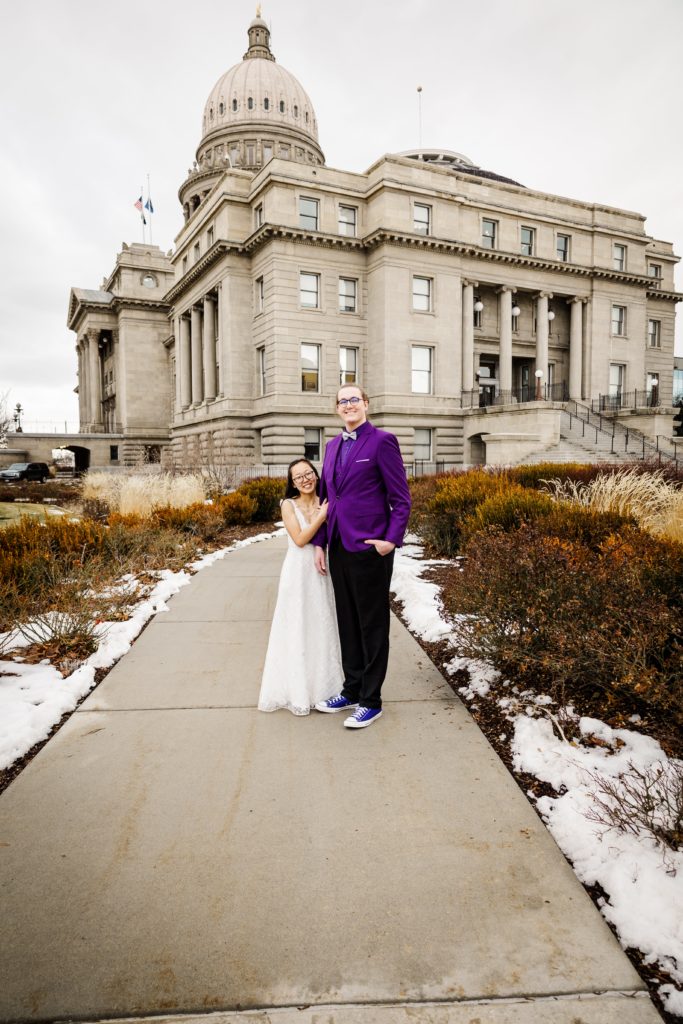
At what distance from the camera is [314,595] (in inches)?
174

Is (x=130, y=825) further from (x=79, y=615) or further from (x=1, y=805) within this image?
(x=79, y=615)

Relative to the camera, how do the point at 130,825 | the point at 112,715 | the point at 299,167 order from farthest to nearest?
1. the point at 299,167
2. the point at 112,715
3. the point at 130,825

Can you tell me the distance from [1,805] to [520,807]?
2.85 m

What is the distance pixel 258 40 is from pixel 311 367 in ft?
186

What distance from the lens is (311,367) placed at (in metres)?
32.2

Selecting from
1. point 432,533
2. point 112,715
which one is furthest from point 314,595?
point 432,533

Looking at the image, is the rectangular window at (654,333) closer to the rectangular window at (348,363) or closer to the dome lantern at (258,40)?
the rectangular window at (348,363)

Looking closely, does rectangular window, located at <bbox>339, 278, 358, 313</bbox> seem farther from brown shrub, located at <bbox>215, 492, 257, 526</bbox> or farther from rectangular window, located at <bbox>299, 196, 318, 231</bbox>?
brown shrub, located at <bbox>215, 492, 257, 526</bbox>

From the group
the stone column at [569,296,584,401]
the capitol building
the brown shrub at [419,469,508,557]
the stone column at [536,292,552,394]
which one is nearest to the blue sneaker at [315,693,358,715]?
the brown shrub at [419,469,508,557]

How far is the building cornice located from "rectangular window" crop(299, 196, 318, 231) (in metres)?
1.17

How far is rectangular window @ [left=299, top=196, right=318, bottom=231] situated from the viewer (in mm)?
31312

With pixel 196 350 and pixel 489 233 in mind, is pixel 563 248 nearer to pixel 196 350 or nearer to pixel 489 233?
pixel 489 233

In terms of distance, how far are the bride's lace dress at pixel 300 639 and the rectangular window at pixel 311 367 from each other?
28568mm

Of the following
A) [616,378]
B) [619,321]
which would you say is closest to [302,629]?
[616,378]
